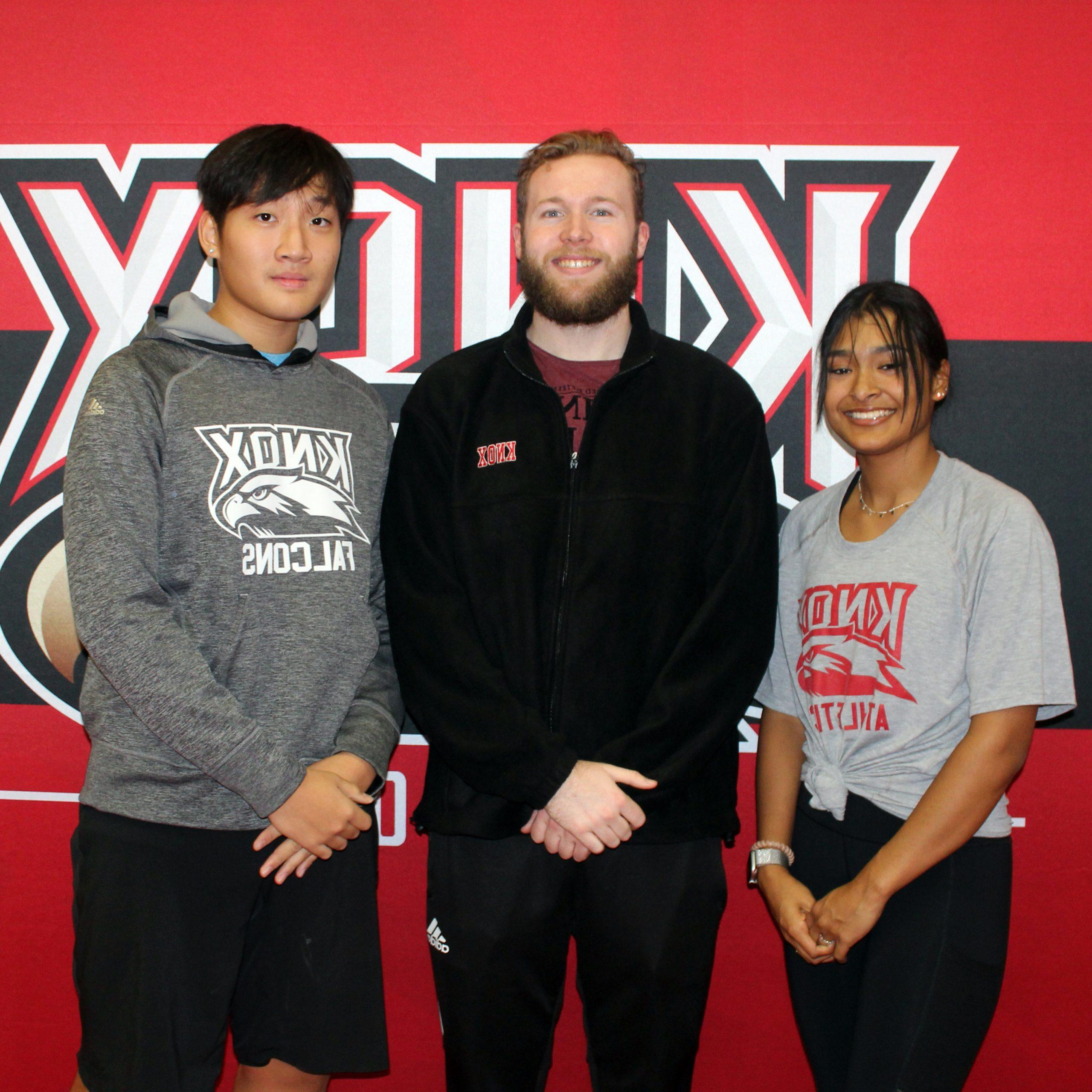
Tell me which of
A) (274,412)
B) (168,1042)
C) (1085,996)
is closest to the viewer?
(168,1042)

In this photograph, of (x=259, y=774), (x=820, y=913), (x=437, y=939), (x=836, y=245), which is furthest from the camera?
(x=836, y=245)

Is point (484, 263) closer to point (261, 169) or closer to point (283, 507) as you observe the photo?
point (261, 169)

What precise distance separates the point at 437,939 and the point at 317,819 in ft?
1.12

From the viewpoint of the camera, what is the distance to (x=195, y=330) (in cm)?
142

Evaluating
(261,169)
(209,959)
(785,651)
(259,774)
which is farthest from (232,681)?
(785,651)

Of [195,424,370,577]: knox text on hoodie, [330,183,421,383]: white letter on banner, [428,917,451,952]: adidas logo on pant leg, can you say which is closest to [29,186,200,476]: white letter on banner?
[330,183,421,383]: white letter on banner

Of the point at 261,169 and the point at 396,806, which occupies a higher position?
the point at 261,169

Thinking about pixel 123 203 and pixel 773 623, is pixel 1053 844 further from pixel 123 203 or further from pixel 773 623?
pixel 123 203

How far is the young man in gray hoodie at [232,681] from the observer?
1.27 meters

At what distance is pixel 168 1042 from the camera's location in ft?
4.20

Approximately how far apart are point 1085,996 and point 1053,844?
1.10 ft

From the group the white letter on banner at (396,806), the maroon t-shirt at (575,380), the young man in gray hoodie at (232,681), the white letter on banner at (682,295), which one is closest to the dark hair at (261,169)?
the young man in gray hoodie at (232,681)

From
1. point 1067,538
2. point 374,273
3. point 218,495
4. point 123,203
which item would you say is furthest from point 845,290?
point 123,203

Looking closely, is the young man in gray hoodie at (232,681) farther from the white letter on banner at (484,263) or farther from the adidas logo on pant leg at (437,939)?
the white letter on banner at (484,263)
